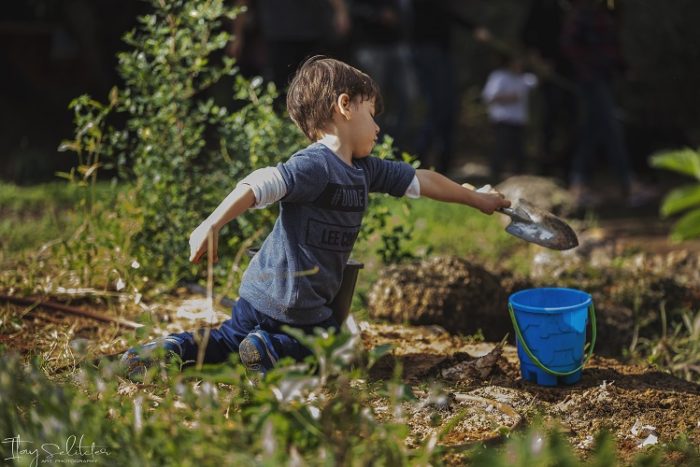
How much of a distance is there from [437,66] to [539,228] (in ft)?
15.5

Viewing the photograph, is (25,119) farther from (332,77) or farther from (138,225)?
(332,77)

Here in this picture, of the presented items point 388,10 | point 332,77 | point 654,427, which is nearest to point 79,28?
point 388,10

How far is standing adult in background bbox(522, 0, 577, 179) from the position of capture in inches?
336

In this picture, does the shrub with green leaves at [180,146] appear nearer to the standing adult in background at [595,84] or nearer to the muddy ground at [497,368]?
the muddy ground at [497,368]

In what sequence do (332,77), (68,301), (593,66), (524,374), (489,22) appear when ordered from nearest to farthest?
(332,77)
(524,374)
(68,301)
(593,66)
(489,22)

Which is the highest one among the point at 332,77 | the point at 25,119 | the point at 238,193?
the point at 332,77

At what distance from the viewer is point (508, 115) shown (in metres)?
8.39

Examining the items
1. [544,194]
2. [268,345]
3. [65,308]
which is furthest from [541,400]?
[544,194]

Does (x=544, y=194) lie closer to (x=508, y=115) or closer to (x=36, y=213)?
(x=508, y=115)

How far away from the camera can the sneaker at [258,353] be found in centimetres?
303

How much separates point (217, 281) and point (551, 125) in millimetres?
5246

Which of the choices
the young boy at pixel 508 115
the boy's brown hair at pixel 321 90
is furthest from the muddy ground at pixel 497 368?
the young boy at pixel 508 115

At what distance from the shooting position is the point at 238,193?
2.86 metres

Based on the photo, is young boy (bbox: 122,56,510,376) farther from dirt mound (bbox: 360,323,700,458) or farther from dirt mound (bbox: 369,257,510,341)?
dirt mound (bbox: 369,257,510,341)
